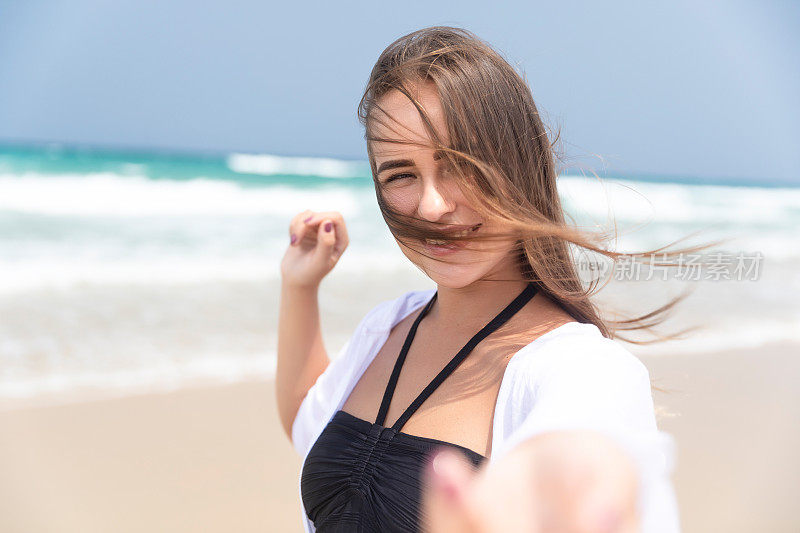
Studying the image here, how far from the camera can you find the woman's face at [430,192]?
46.8 inches

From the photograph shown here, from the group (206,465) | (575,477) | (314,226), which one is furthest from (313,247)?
(206,465)

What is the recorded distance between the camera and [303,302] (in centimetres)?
188

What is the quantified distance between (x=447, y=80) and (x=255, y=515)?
8.48 feet

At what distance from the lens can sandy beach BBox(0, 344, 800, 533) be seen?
123 inches

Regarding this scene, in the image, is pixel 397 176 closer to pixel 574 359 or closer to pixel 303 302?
pixel 574 359

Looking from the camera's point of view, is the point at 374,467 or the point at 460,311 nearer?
the point at 374,467

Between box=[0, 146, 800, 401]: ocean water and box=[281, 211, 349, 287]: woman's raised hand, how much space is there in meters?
0.68

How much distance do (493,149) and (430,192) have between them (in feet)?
0.50

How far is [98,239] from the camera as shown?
28.4 ft

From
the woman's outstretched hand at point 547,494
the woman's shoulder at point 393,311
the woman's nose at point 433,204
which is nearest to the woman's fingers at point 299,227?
the woman's shoulder at point 393,311

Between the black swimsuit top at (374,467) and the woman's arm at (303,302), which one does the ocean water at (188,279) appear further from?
the woman's arm at (303,302)

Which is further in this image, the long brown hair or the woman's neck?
the woman's neck

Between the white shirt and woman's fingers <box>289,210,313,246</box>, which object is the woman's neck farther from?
woman's fingers <box>289,210,313,246</box>

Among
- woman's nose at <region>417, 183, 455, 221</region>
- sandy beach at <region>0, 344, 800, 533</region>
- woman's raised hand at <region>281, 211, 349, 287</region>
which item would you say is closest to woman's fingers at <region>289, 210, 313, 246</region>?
woman's raised hand at <region>281, 211, 349, 287</region>
